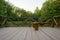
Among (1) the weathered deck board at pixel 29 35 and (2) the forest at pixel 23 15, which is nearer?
(1) the weathered deck board at pixel 29 35

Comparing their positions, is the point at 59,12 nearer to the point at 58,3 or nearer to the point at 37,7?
the point at 58,3

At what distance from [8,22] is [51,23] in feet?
8.75

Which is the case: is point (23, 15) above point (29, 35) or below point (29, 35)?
above

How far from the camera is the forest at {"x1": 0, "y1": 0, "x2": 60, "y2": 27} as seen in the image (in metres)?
8.95

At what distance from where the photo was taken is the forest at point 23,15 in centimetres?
895

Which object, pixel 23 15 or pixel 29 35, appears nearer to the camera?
pixel 29 35

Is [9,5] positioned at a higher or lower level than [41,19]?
higher

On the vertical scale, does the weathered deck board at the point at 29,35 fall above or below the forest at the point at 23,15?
below

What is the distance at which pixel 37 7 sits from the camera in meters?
13.2

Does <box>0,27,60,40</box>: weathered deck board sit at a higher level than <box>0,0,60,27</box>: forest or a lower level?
lower

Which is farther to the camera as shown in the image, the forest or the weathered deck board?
the forest

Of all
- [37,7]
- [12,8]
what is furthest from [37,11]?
[12,8]

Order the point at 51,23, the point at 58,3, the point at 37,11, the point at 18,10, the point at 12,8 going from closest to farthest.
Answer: the point at 51,23, the point at 58,3, the point at 18,10, the point at 12,8, the point at 37,11

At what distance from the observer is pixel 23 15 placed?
11.0 metres
